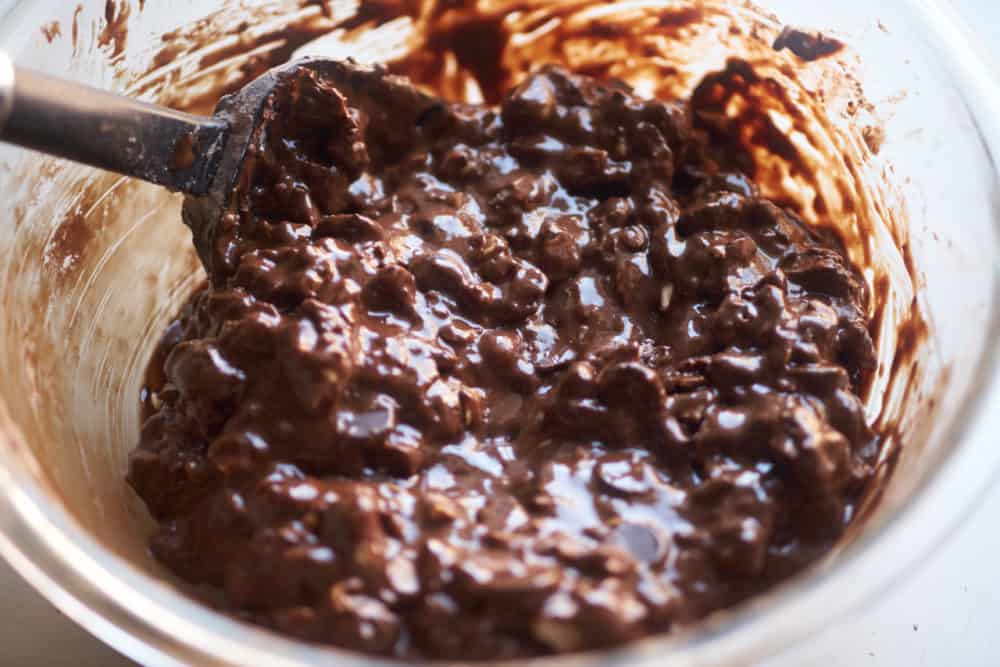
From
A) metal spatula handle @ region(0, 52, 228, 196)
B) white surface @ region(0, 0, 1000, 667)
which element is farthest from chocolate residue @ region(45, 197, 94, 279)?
white surface @ region(0, 0, 1000, 667)

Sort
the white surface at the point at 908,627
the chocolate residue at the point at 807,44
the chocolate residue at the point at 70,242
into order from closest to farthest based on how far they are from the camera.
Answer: the white surface at the point at 908,627 < the chocolate residue at the point at 70,242 < the chocolate residue at the point at 807,44

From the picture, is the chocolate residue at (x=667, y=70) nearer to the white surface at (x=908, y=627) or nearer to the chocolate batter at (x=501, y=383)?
the chocolate batter at (x=501, y=383)

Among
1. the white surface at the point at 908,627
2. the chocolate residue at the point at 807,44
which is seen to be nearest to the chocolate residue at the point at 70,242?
the white surface at the point at 908,627

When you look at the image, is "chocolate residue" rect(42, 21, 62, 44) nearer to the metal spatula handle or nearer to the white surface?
the metal spatula handle

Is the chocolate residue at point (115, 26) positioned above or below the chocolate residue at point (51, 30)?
below

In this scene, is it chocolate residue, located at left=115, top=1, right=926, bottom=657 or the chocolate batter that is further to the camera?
chocolate residue, located at left=115, top=1, right=926, bottom=657

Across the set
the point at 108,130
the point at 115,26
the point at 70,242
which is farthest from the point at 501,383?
the point at 115,26

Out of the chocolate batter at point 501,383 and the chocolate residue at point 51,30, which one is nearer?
the chocolate batter at point 501,383

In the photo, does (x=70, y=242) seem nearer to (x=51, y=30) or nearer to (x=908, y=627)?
(x=51, y=30)
